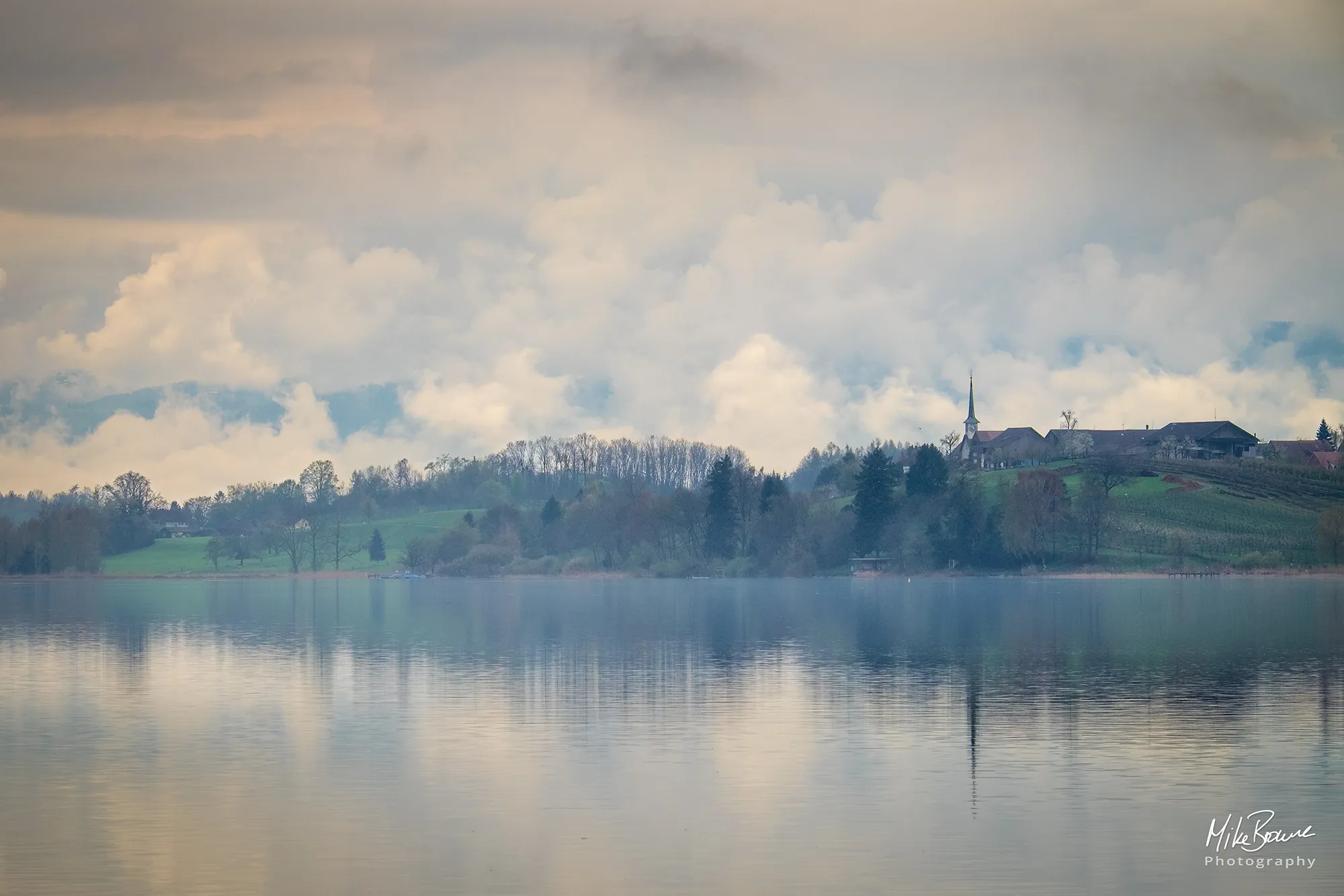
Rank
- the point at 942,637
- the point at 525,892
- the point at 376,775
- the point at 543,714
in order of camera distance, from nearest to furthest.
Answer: the point at 525,892 < the point at 376,775 < the point at 543,714 < the point at 942,637

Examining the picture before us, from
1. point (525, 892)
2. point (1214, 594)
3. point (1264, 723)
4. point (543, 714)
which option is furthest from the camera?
point (1214, 594)

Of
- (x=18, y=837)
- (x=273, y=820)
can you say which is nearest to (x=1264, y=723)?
(x=273, y=820)

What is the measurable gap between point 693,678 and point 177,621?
213ft

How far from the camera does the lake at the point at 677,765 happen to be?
103 feet

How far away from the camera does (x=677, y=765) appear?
141 ft

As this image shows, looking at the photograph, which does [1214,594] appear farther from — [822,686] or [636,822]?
[636,822]

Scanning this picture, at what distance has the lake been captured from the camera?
103 ft

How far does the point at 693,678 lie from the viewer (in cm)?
6625

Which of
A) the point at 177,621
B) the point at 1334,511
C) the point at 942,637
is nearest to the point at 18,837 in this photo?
the point at 942,637

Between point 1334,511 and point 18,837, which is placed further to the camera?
point 1334,511

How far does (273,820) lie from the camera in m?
36.2

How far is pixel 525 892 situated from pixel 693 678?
36.9 meters

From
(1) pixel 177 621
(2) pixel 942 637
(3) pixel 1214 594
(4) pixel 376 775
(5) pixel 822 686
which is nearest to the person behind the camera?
(4) pixel 376 775

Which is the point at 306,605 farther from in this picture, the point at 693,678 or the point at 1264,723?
the point at 1264,723
